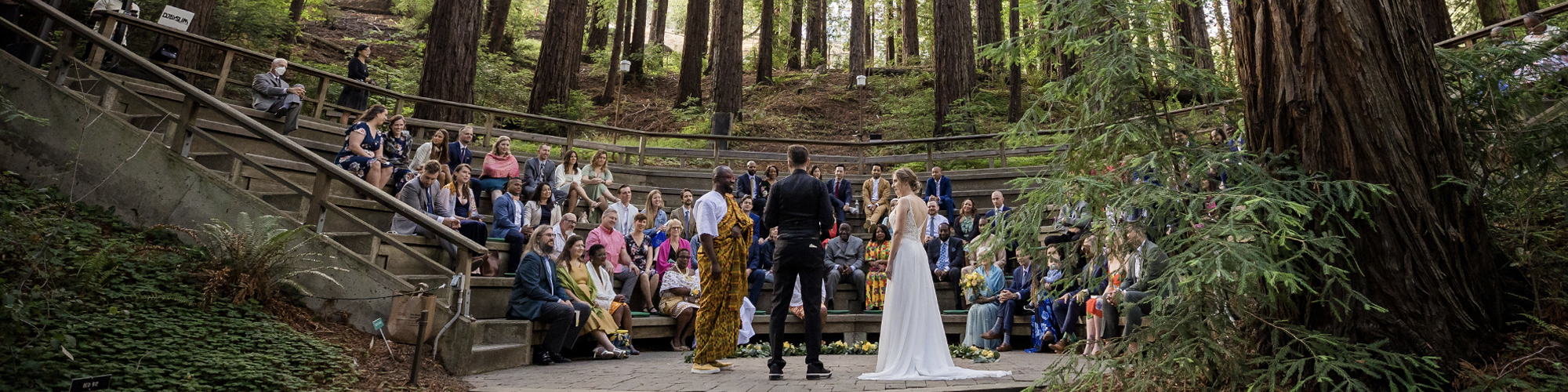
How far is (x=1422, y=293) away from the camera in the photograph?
4.02 meters

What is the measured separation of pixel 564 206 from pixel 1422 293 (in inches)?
384

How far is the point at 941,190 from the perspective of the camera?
45.7ft

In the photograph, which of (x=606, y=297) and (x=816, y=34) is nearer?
(x=606, y=297)

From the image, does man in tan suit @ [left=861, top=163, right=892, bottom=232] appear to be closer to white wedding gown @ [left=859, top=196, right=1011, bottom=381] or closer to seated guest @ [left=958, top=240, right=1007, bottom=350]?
seated guest @ [left=958, top=240, right=1007, bottom=350]

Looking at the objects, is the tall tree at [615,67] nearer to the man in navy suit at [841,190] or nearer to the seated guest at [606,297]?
the man in navy suit at [841,190]

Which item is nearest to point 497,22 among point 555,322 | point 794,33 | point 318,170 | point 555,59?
point 555,59

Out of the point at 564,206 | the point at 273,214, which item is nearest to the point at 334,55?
the point at 564,206

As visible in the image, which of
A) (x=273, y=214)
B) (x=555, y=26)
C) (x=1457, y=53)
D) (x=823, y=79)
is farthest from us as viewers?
(x=823, y=79)

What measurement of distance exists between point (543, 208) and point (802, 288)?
17.8 ft

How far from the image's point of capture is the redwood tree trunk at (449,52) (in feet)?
46.3

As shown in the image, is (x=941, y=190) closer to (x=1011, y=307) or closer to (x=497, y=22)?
(x=1011, y=307)

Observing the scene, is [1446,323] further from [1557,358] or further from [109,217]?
[109,217]

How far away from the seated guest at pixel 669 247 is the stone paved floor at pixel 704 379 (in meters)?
2.53

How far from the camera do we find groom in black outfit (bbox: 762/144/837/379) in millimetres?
6258
